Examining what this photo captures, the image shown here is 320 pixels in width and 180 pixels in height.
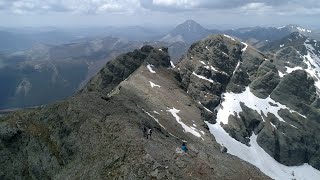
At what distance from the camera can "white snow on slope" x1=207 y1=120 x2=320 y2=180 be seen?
531ft

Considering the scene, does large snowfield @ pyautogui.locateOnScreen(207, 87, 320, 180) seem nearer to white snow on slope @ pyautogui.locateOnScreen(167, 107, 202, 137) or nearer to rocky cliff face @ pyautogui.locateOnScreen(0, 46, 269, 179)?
white snow on slope @ pyautogui.locateOnScreen(167, 107, 202, 137)

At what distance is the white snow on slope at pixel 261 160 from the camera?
162 m

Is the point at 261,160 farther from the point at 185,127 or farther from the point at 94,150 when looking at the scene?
the point at 94,150

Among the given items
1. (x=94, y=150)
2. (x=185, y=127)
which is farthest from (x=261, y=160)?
(x=94, y=150)

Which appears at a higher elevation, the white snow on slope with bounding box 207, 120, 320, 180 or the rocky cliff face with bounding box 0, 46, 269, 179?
the rocky cliff face with bounding box 0, 46, 269, 179

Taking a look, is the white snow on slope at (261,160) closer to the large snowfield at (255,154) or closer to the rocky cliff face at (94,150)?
the large snowfield at (255,154)

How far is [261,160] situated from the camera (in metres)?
175

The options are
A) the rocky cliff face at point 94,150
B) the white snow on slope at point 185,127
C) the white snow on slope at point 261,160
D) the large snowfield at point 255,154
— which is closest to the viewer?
the rocky cliff face at point 94,150

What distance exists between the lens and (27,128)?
69438 mm

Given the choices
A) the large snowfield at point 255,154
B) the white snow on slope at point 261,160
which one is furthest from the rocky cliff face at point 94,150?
the large snowfield at point 255,154

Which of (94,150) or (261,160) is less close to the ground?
(94,150)

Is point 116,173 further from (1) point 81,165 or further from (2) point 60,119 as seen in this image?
(2) point 60,119

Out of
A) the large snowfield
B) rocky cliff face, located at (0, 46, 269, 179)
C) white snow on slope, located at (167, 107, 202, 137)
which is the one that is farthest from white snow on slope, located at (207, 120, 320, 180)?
rocky cliff face, located at (0, 46, 269, 179)

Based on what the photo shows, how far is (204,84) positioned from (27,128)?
13604cm
